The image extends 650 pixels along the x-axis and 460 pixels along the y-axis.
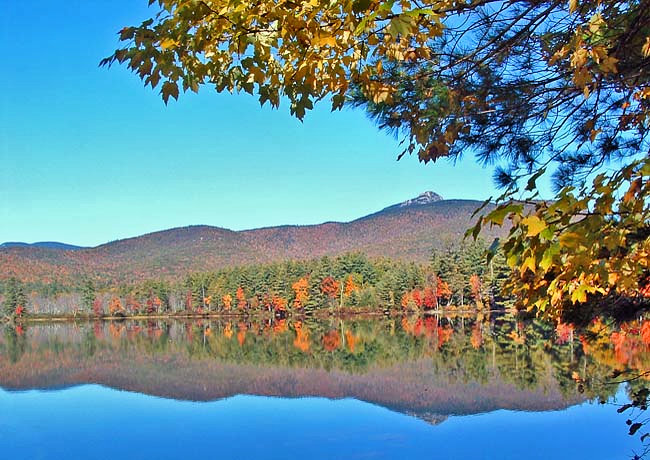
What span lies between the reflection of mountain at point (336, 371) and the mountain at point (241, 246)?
8408 centimetres

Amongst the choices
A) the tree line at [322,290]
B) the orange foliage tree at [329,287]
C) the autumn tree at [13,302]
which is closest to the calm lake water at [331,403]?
the tree line at [322,290]

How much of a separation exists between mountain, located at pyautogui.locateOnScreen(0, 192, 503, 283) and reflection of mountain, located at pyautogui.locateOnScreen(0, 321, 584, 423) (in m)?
84.1

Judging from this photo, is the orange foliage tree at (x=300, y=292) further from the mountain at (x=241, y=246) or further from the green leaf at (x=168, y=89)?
the green leaf at (x=168, y=89)

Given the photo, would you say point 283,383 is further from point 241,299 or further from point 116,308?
point 116,308

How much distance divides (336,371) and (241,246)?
133 metres

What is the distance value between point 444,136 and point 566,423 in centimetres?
969

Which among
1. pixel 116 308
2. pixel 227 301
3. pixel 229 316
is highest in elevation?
pixel 227 301

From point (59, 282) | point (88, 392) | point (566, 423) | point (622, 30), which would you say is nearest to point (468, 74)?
point (622, 30)

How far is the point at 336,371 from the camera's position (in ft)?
62.8

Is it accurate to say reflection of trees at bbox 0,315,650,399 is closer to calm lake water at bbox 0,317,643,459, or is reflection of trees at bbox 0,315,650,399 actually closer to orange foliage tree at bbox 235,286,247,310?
calm lake water at bbox 0,317,643,459

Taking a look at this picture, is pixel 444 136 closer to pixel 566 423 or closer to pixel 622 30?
pixel 622 30

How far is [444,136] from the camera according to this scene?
3.11 m

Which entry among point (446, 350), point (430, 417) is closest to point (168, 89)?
point (430, 417)

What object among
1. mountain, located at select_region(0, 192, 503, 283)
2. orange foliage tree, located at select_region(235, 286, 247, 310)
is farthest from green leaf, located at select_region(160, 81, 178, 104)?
mountain, located at select_region(0, 192, 503, 283)
